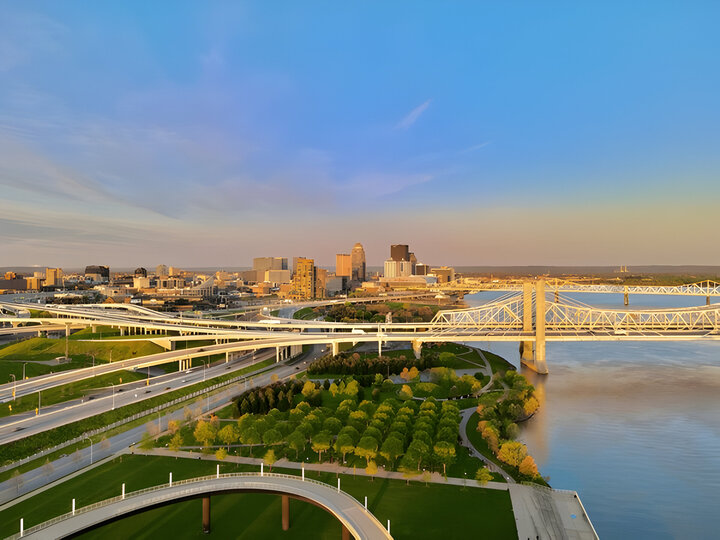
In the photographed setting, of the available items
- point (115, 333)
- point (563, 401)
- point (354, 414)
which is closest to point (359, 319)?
point (115, 333)

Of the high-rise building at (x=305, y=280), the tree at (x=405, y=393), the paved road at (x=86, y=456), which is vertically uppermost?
the high-rise building at (x=305, y=280)

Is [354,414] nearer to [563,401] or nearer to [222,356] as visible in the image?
[563,401]

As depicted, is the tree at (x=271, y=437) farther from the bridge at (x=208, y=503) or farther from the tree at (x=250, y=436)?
the bridge at (x=208, y=503)

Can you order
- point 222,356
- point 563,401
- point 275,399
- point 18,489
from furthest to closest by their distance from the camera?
point 222,356, point 563,401, point 275,399, point 18,489

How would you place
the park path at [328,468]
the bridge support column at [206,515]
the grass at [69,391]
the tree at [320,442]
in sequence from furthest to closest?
the grass at [69,391], the tree at [320,442], the park path at [328,468], the bridge support column at [206,515]

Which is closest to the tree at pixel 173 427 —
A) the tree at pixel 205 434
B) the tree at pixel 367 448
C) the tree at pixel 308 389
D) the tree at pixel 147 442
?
the tree at pixel 147 442

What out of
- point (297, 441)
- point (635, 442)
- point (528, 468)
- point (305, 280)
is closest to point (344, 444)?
point (297, 441)

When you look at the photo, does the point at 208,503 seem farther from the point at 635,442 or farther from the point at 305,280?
the point at 305,280
